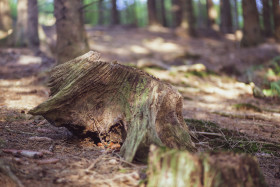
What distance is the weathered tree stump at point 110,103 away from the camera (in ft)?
10.1

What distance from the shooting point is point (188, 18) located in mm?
18359

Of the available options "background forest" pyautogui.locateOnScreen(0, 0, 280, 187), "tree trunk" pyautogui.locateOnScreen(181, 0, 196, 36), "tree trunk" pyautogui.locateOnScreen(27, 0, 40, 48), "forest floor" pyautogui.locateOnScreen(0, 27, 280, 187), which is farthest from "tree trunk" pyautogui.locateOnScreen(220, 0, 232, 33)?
"tree trunk" pyautogui.locateOnScreen(27, 0, 40, 48)

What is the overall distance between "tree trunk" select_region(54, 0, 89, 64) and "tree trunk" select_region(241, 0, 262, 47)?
387 inches

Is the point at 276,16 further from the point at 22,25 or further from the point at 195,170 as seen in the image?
the point at 195,170

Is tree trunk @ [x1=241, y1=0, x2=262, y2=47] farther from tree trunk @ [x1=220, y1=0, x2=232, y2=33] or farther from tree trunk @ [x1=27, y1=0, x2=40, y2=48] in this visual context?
tree trunk @ [x1=27, y1=0, x2=40, y2=48]

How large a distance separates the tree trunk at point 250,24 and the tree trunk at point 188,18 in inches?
193

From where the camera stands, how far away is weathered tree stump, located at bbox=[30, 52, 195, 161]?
10.1 feet

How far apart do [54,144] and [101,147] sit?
575mm

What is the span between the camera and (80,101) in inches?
131

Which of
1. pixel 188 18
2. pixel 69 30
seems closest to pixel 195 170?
pixel 69 30

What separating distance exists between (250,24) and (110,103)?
1279 cm

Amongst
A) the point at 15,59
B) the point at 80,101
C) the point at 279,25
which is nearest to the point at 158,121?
the point at 80,101

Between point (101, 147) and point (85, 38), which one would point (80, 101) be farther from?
point (85, 38)

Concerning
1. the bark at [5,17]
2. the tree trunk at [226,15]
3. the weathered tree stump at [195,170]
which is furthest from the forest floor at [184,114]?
the tree trunk at [226,15]
